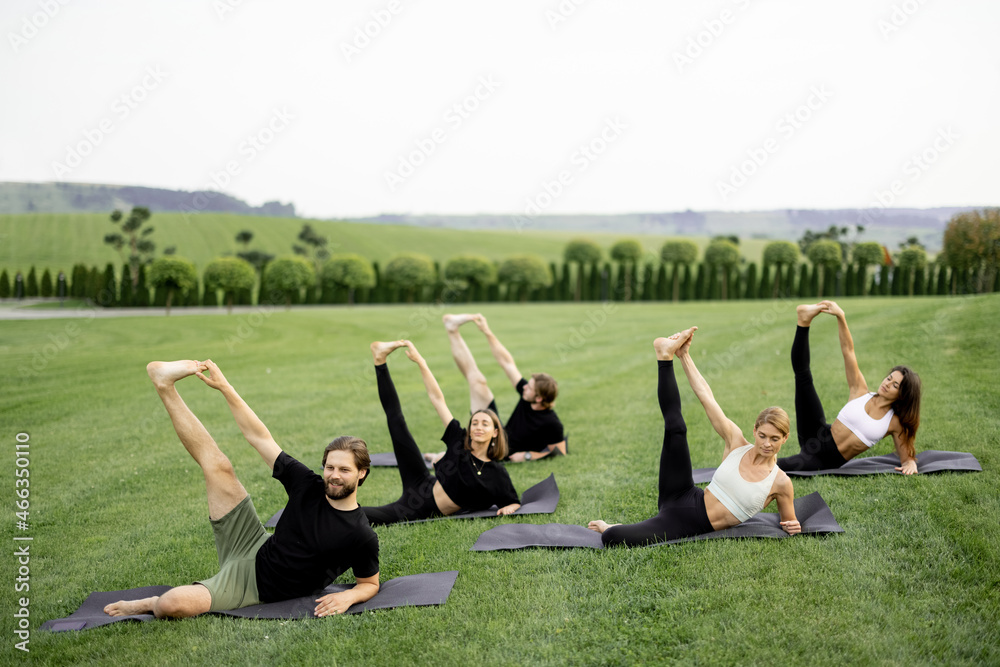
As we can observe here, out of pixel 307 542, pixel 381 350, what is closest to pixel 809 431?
pixel 381 350

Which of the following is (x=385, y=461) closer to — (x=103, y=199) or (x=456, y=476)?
(x=456, y=476)

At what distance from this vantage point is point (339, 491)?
3943mm

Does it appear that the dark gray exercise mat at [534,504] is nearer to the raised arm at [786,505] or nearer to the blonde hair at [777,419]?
the raised arm at [786,505]

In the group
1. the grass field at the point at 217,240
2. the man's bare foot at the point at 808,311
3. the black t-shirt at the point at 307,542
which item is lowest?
the black t-shirt at the point at 307,542

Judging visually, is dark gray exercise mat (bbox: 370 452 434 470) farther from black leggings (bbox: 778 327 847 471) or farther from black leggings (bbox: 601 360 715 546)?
black leggings (bbox: 778 327 847 471)

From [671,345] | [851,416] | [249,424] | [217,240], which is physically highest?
[217,240]

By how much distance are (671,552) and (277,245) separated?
77.4 meters

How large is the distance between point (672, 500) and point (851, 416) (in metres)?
2.46

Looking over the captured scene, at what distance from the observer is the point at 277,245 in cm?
7600

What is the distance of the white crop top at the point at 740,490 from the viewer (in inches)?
189

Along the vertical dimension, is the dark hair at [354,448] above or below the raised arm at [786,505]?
above

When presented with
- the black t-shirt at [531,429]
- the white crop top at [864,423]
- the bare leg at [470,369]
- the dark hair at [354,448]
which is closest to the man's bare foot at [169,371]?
the dark hair at [354,448]

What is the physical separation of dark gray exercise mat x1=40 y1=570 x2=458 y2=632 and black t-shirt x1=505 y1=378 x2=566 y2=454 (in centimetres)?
346

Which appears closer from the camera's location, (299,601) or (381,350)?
(299,601)
